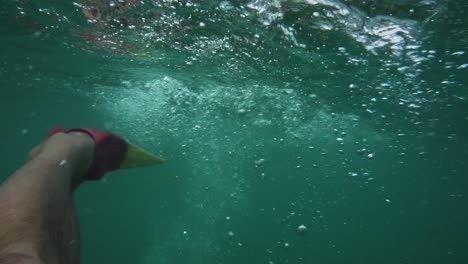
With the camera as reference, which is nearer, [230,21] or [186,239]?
[230,21]

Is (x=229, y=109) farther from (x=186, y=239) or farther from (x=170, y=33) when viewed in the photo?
(x=186, y=239)

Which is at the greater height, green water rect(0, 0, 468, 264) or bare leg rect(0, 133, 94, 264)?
bare leg rect(0, 133, 94, 264)

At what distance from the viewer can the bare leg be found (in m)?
1.73

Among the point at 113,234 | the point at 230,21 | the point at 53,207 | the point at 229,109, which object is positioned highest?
the point at 53,207

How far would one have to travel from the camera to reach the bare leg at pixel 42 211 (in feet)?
5.68

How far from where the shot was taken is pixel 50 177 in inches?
89.7

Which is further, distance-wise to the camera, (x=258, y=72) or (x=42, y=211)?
(x=258, y=72)

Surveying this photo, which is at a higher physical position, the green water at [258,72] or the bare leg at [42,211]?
the bare leg at [42,211]

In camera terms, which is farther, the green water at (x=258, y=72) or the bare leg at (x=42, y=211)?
the green water at (x=258, y=72)

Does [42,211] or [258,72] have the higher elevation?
[42,211]

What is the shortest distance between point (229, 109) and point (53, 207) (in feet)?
Answer: 87.8

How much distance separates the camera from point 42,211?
6.55 feet

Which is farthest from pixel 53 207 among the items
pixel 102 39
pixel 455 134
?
pixel 455 134

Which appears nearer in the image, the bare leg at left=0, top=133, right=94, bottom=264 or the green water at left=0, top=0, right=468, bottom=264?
the bare leg at left=0, top=133, right=94, bottom=264
